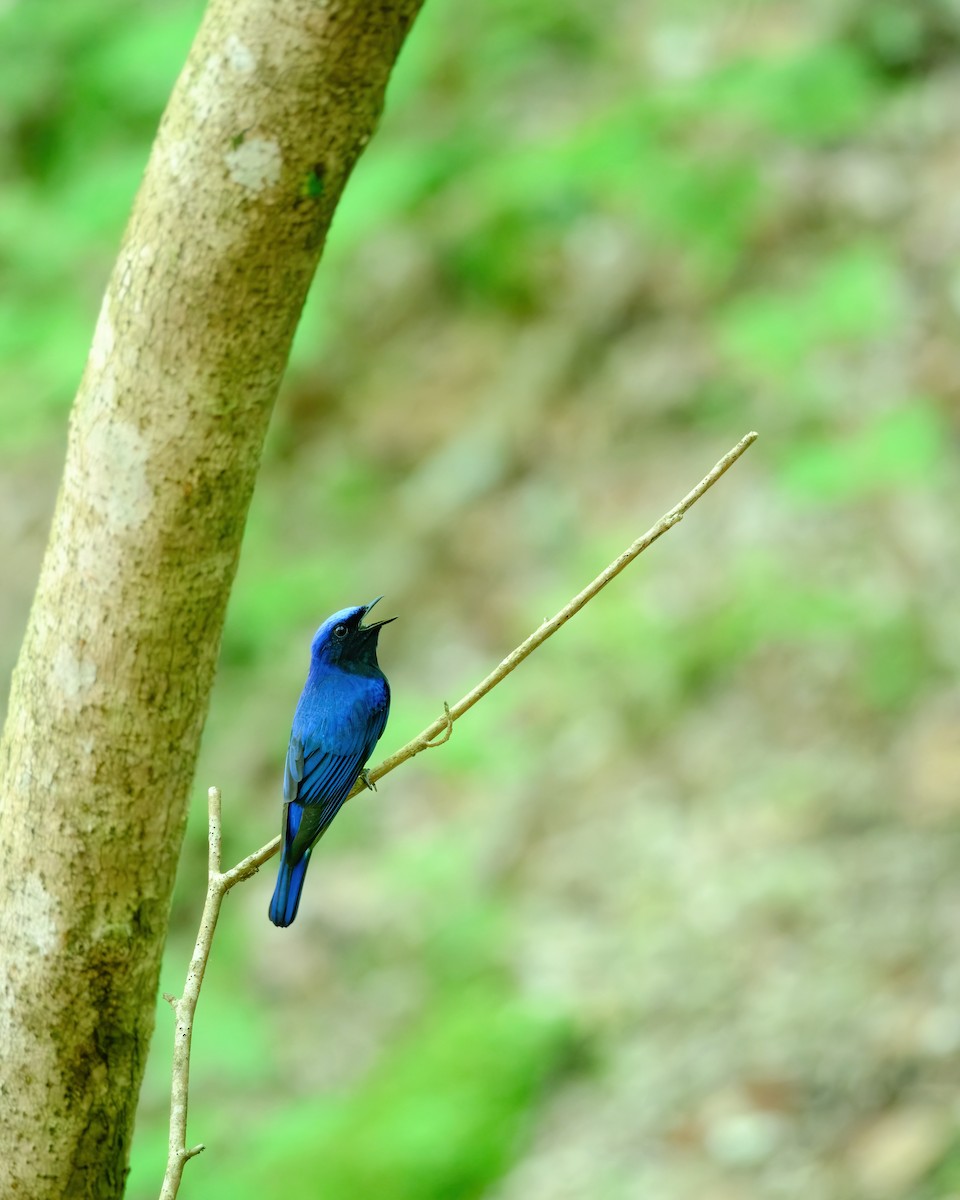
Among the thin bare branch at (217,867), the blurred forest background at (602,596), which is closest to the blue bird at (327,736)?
the thin bare branch at (217,867)

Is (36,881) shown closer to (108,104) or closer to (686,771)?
(686,771)

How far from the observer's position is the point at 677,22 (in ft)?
27.8

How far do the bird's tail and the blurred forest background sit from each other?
2.47 m

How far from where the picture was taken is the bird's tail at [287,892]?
215cm

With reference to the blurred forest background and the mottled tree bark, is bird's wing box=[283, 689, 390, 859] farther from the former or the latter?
the blurred forest background

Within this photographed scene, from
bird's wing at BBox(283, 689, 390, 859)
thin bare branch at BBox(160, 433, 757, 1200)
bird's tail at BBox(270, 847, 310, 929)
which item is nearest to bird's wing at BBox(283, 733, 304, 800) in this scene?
bird's wing at BBox(283, 689, 390, 859)

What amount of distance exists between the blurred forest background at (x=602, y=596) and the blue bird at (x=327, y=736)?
2.39 m

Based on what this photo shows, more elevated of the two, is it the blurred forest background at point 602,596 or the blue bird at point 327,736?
the blurred forest background at point 602,596

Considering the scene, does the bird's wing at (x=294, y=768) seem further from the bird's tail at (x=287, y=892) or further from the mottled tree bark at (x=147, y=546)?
A: the mottled tree bark at (x=147, y=546)

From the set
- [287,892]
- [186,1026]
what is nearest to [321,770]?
[287,892]

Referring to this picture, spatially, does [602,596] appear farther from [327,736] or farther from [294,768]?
[294,768]

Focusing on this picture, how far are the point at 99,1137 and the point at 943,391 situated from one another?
5573mm

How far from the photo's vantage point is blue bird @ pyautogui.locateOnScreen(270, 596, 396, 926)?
2.20 meters

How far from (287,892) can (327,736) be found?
0.30 metres
